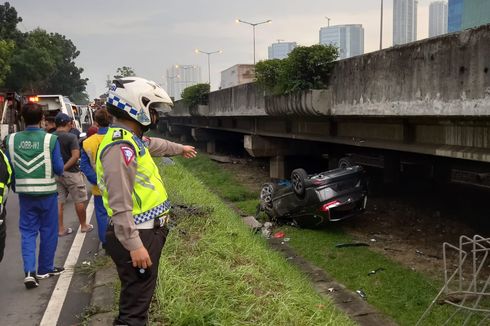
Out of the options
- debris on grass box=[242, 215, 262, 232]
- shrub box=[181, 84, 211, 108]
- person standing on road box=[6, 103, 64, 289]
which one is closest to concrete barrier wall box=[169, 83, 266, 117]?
shrub box=[181, 84, 211, 108]

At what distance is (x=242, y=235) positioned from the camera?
6805 millimetres

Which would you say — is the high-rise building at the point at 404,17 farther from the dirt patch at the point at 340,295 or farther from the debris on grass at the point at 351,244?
the dirt patch at the point at 340,295

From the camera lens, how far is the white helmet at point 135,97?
2936 millimetres

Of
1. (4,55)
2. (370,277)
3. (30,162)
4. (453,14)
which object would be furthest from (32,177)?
(4,55)

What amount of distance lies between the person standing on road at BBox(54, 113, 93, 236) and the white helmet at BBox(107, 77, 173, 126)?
13.9 feet

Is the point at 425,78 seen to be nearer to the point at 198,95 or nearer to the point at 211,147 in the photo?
the point at 198,95

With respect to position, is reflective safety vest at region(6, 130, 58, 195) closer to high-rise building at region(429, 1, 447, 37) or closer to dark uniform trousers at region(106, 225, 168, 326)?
dark uniform trousers at region(106, 225, 168, 326)

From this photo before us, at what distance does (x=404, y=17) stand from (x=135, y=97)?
28.5 metres

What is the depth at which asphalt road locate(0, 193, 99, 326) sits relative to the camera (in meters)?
4.47

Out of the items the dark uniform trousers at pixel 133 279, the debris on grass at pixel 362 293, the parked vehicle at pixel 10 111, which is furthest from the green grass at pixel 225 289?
the parked vehicle at pixel 10 111

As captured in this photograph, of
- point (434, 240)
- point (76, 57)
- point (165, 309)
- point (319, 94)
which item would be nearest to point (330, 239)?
point (434, 240)

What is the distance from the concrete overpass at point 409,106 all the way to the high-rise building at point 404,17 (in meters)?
16.8

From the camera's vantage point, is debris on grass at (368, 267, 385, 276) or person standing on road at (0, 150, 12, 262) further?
debris on grass at (368, 267, 385, 276)

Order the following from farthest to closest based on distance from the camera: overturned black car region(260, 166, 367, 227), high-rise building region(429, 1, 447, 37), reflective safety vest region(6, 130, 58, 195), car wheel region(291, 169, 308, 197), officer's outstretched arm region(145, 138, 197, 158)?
1. high-rise building region(429, 1, 447, 37)
2. car wheel region(291, 169, 308, 197)
3. overturned black car region(260, 166, 367, 227)
4. reflective safety vest region(6, 130, 58, 195)
5. officer's outstretched arm region(145, 138, 197, 158)
